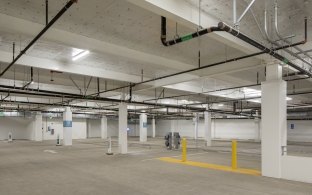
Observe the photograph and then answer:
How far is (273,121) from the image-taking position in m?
7.23

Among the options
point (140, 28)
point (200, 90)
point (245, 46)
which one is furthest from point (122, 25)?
point (200, 90)

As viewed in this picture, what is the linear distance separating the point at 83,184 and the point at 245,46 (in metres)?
5.41

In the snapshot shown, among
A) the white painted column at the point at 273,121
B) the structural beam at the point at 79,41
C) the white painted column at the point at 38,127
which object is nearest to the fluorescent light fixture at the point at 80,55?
the structural beam at the point at 79,41

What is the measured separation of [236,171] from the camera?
8273mm

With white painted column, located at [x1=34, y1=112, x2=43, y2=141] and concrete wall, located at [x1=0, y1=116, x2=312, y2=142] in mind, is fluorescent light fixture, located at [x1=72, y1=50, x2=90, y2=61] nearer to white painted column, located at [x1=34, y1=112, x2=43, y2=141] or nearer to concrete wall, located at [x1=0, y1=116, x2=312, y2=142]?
white painted column, located at [x1=34, y1=112, x2=43, y2=141]

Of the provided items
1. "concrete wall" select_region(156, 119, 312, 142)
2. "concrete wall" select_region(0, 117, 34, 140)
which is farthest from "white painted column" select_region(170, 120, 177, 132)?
"concrete wall" select_region(0, 117, 34, 140)

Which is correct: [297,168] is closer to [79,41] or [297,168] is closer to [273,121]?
[273,121]

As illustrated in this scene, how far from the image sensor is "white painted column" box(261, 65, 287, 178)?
7.14 meters

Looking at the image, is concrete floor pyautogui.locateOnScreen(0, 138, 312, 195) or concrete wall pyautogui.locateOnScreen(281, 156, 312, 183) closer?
concrete floor pyautogui.locateOnScreen(0, 138, 312, 195)

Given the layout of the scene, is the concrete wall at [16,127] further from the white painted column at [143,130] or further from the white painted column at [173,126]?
the white painted column at [173,126]

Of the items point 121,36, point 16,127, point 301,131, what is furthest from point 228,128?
point 121,36

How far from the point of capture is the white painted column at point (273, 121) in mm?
7137

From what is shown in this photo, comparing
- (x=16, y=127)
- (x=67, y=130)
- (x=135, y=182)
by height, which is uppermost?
(x=67, y=130)

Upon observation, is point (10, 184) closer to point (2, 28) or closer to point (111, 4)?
point (2, 28)
